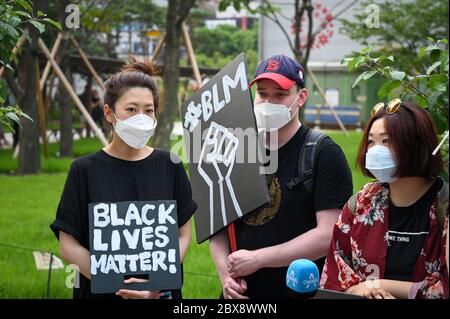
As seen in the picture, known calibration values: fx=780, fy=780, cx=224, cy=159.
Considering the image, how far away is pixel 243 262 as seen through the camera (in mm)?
2914

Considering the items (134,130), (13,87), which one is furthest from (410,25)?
(134,130)

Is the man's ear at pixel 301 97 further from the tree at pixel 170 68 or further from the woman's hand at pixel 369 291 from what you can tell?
the tree at pixel 170 68

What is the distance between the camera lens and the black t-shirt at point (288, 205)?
2.89 meters

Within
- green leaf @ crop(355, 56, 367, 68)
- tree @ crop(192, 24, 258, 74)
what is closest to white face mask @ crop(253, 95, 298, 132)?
green leaf @ crop(355, 56, 367, 68)

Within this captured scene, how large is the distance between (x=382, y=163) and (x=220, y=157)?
755 mm

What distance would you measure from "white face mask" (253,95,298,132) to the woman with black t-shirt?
0.36 metres

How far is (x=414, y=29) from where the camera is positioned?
1445cm

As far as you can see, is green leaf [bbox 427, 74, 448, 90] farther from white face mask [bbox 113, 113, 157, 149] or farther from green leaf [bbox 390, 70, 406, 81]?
white face mask [bbox 113, 113, 157, 149]

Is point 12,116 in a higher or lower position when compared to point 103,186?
higher

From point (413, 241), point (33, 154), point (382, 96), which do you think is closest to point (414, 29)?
point (33, 154)

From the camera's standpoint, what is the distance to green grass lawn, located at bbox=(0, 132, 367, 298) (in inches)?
221

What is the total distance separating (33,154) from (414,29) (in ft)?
24.3

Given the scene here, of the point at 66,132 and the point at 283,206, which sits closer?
the point at 283,206

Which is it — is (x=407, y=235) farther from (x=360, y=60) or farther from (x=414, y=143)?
(x=360, y=60)
